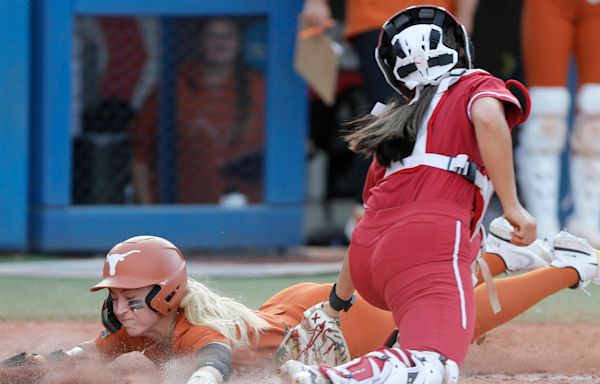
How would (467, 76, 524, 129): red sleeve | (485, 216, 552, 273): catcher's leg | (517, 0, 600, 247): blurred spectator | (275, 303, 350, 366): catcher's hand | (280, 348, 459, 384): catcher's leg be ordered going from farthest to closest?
(517, 0, 600, 247): blurred spectator
(485, 216, 552, 273): catcher's leg
(275, 303, 350, 366): catcher's hand
(467, 76, 524, 129): red sleeve
(280, 348, 459, 384): catcher's leg

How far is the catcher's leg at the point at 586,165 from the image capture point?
22.7 ft

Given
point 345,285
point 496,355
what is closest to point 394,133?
point 345,285

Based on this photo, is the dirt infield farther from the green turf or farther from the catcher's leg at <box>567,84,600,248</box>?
the catcher's leg at <box>567,84,600,248</box>

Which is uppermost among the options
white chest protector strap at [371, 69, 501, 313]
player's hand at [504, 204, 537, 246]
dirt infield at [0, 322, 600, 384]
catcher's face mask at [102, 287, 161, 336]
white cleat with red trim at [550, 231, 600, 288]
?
white chest protector strap at [371, 69, 501, 313]

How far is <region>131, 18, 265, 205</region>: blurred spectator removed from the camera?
303 inches

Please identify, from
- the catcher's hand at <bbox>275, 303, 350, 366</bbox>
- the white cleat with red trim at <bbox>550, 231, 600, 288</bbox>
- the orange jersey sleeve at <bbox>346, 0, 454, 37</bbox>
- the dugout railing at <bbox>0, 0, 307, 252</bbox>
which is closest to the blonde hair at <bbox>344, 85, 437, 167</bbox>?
the catcher's hand at <bbox>275, 303, 350, 366</bbox>

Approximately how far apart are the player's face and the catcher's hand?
0.49m

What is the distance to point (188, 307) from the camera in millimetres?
3916

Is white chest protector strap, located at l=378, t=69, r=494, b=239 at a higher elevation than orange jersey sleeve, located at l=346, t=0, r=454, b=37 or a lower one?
lower

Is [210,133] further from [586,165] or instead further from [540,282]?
[540,282]

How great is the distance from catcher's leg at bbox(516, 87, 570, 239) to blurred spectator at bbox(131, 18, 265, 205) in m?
1.75

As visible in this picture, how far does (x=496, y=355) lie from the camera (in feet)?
15.3

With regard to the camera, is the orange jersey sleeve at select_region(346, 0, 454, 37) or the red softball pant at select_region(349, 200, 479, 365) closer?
the red softball pant at select_region(349, 200, 479, 365)

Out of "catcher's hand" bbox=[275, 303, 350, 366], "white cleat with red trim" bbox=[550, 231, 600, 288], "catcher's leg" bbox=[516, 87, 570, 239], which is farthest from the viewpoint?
"catcher's leg" bbox=[516, 87, 570, 239]
